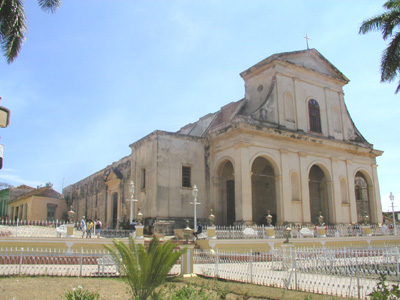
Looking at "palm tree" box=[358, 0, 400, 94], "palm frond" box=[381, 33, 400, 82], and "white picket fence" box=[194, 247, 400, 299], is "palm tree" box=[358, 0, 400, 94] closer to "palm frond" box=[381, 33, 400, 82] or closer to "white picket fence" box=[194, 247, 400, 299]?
"palm frond" box=[381, 33, 400, 82]

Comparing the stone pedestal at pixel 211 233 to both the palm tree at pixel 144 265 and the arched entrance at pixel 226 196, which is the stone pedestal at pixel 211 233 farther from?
the palm tree at pixel 144 265

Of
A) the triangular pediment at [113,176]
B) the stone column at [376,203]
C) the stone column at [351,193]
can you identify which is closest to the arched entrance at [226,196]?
the triangular pediment at [113,176]

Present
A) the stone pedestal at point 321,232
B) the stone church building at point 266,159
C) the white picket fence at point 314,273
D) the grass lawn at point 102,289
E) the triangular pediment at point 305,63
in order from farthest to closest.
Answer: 1. the triangular pediment at point 305,63
2. the stone church building at point 266,159
3. the stone pedestal at point 321,232
4. the white picket fence at point 314,273
5. the grass lawn at point 102,289

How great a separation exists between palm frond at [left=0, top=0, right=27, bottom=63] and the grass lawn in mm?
8133

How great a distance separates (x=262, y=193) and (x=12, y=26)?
59.2 feet

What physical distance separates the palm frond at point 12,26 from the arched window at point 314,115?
18.6 metres

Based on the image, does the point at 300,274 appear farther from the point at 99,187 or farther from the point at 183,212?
the point at 99,187

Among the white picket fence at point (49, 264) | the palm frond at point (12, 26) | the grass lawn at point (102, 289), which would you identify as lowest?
the grass lawn at point (102, 289)

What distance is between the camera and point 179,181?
75.8 feet

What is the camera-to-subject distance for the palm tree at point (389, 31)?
703 inches

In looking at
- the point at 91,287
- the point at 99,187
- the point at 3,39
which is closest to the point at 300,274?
the point at 91,287

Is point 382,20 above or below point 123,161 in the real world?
above

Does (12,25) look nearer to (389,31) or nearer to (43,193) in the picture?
(389,31)

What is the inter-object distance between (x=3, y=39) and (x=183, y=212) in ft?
43.1
